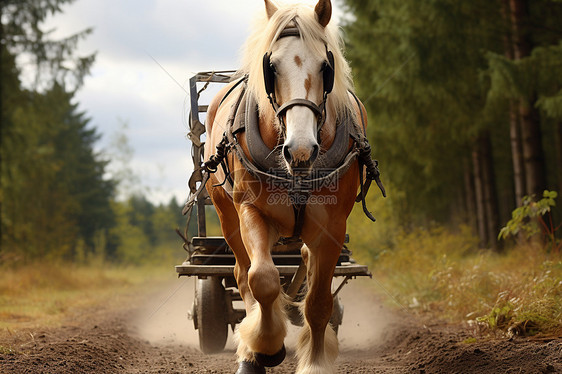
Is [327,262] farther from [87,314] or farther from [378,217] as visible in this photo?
[378,217]

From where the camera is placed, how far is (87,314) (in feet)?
31.1

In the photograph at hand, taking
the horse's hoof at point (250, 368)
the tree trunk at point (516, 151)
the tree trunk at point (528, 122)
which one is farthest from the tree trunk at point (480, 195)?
the horse's hoof at point (250, 368)

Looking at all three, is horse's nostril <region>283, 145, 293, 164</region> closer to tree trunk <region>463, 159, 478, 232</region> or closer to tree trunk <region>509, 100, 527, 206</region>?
tree trunk <region>509, 100, 527, 206</region>

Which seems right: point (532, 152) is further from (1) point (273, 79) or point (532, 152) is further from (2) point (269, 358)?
(1) point (273, 79)

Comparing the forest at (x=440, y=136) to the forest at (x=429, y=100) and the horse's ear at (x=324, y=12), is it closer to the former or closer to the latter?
the forest at (x=429, y=100)

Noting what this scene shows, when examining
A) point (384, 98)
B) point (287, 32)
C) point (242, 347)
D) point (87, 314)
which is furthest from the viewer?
point (384, 98)

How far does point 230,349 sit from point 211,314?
0.91 m

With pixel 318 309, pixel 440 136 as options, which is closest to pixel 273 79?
pixel 318 309

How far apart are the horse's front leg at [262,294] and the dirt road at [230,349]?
102 centimetres

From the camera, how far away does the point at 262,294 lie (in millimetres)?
3936

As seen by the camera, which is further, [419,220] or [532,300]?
[419,220]

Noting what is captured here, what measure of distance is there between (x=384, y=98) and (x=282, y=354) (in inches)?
368

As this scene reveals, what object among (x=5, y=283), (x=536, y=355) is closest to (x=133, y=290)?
(x=5, y=283)

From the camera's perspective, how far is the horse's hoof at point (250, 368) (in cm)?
431
